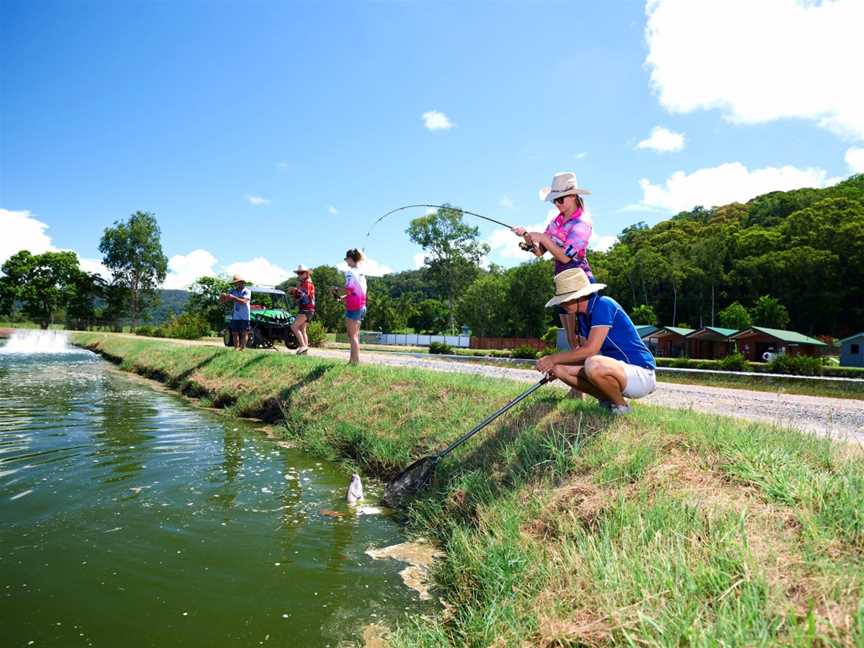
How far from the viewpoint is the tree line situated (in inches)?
2399

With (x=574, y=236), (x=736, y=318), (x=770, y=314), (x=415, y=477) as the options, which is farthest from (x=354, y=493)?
(x=770, y=314)

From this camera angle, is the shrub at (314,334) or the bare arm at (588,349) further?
the shrub at (314,334)

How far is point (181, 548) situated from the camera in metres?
3.91

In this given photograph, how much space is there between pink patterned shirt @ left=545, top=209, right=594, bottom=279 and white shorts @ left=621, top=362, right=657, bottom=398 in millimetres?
1050

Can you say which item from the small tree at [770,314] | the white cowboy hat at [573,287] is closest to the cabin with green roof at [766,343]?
the small tree at [770,314]

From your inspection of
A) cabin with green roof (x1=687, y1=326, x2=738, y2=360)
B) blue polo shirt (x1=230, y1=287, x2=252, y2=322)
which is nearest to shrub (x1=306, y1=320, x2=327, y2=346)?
blue polo shirt (x1=230, y1=287, x2=252, y2=322)

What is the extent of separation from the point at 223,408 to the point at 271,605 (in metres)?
7.99

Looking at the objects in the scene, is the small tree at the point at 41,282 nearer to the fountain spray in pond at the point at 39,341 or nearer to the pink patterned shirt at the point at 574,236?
the fountain spray in pond at the point at 39,341

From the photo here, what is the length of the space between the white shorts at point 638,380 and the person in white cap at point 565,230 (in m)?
0.66

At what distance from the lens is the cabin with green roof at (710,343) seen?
49281mm

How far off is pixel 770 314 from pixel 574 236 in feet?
216

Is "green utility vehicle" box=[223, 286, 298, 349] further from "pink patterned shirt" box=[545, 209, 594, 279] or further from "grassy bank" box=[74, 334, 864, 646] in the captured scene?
"pink patterned shirt" box=[545, 209, 594, 279]

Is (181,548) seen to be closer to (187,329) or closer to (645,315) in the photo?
(187,329)

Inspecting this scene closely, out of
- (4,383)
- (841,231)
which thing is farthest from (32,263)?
(841,231)
